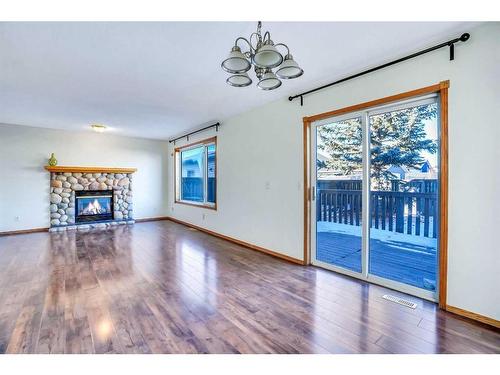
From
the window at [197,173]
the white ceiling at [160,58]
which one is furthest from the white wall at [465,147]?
the window at [197,173]

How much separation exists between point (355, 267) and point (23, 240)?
240 inches

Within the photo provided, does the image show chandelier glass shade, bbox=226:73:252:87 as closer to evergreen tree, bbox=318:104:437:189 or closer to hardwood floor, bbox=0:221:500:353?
evergreen tree, bbox=318:104:437:189

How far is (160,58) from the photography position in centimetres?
255

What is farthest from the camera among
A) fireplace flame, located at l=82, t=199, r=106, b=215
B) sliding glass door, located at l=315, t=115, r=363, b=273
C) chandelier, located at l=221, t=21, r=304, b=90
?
fireplace flame, located at l=82, t=199, r=106, b=215

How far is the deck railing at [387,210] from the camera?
2.59m

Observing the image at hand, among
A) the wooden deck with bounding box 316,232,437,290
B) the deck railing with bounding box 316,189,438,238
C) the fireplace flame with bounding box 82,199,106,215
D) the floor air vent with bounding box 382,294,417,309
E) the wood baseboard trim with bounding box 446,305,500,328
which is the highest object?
the deck railing with bounding box 316,189,438,238

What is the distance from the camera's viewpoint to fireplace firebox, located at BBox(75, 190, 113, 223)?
249 inches

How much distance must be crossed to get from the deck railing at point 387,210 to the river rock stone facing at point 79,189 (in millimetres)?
5606

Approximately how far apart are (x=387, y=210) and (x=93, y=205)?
269 inches

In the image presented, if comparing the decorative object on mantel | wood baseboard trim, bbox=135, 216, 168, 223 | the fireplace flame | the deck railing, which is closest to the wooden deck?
the deck railing

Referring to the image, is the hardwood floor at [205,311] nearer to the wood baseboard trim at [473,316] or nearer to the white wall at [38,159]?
the wood baseboard trim at [473,316]

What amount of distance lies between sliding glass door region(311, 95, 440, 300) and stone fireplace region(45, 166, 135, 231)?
18.3ft

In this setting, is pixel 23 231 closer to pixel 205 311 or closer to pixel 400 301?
pixel 205 311
